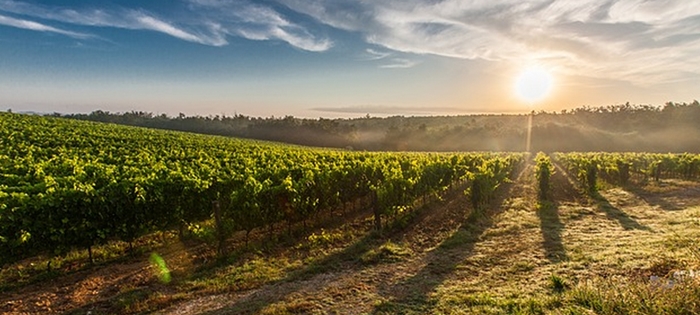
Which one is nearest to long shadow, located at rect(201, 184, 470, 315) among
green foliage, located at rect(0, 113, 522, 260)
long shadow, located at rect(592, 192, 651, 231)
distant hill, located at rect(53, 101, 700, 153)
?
green foliage, located at rect(0, 113, 522, 260)

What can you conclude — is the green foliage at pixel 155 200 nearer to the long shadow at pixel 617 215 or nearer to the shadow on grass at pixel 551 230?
the shadow on grass at pixel 551 230

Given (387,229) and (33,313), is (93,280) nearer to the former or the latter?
(33,313)

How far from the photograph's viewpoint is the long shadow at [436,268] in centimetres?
777

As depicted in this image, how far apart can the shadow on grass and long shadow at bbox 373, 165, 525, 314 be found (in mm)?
2086

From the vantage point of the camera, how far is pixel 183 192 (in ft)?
39.0

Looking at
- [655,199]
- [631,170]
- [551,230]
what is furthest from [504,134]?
[551,230]

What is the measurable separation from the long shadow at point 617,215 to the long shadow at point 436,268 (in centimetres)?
513

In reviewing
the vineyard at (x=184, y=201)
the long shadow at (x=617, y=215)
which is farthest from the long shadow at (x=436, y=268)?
the long shadow at (x=617, y=215)

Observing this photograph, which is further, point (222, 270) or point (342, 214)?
point (342, 214)

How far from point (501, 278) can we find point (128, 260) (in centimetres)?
1029

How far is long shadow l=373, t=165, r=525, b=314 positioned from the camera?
7766 mm

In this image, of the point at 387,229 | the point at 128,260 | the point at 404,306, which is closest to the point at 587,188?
the point at 387,229

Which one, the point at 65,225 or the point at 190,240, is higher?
the point at 65,225

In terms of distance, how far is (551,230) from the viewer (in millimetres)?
13781
